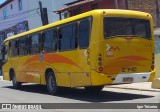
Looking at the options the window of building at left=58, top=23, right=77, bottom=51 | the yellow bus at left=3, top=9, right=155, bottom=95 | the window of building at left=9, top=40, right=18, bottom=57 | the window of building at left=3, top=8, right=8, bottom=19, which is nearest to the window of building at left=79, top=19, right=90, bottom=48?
the yellow bus at left=3, top=9, right=155, bottom=95

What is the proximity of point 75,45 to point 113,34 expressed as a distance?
1668 millimetres

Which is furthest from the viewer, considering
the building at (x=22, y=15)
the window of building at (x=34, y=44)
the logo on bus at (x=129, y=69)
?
the building at (x=22, y=15)

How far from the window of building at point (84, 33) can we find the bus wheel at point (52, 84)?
2816 mm

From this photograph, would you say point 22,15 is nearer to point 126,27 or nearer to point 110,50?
point 126,27

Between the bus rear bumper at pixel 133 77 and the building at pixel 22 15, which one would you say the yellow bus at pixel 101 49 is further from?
the building at pixel 22 15

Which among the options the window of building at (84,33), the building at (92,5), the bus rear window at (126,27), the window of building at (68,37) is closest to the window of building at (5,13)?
the building at (92,5)

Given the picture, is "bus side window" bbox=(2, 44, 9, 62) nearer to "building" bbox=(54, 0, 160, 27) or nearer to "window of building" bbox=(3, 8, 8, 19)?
"building" bbox=(54, 0, 160, 27)

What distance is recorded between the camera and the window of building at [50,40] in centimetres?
1638

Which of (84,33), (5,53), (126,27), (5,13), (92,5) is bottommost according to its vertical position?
(5,53)

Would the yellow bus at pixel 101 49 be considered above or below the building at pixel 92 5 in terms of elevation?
below

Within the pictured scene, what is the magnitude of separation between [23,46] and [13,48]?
5.75 ft

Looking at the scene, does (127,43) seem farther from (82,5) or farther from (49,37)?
(82,5)

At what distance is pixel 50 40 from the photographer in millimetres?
16750

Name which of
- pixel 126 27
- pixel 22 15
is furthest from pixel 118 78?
pixel 22 15
